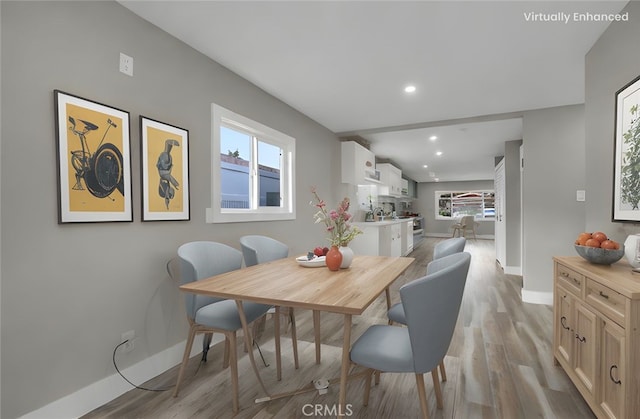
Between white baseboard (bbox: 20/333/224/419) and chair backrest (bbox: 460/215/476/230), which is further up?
chair backrest (bbox: 460/215/476/230)

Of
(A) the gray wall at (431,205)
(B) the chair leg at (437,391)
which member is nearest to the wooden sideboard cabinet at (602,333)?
(B) the chair leg at (437,391)

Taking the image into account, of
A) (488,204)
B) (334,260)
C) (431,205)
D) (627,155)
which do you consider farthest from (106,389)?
(488,204)

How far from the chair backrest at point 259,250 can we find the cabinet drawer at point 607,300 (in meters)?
2.11

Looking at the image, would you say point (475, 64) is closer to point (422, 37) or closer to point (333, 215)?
point (422, 37)

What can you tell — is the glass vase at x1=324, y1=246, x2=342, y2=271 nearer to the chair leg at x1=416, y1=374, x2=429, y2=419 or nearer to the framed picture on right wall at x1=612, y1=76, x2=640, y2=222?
the chair leg at x1=416, y1=374, x2=429, y2=419

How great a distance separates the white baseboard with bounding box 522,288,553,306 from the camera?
3.65m

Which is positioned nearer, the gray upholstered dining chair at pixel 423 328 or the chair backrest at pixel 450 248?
the gray upholstered dining chair at pixel 423 328

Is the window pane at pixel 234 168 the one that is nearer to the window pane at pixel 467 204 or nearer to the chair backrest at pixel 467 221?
the chair backrest at pixel 467 221

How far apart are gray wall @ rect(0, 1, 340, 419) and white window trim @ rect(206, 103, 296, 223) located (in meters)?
0.10

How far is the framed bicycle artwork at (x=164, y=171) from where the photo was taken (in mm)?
2047

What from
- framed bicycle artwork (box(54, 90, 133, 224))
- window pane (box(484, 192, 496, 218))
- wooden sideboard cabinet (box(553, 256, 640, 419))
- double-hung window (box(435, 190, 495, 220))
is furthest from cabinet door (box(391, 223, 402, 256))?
window pane (box(484, 192, 496, 218))

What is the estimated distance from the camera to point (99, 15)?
180 centimetres

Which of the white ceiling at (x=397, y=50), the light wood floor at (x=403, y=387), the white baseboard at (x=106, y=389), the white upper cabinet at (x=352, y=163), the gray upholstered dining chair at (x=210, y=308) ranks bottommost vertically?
the light wood floor at (x=403, y=387)

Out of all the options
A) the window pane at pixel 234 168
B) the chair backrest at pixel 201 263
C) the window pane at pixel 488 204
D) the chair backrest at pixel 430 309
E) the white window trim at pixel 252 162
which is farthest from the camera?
the window pane at pixel 488 204
